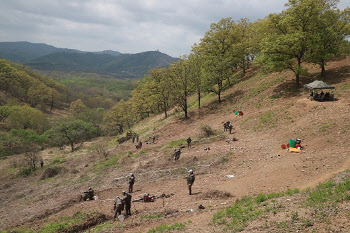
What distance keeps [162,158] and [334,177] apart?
15033 millimetres

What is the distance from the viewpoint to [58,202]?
16.6 metres

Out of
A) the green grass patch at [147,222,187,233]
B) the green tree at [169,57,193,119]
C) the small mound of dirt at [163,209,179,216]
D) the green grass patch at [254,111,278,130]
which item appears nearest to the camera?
the green grass patch at [147,222,187,233]

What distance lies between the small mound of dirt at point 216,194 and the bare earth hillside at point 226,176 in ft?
0.18

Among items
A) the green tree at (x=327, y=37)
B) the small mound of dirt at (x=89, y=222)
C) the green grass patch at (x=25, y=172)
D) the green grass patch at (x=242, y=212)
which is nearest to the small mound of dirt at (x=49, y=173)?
the green grass patch at (x=25, y=172)

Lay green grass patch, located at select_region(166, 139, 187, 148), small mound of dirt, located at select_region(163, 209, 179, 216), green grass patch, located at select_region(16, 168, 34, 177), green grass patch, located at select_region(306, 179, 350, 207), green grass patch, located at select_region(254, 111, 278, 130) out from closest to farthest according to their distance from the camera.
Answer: green grass patch, located at select_region(306, 179, 350, 207)
small mound of dirt, located at select_region(163, 209, 179, 216)
green grass patch, located at select_region(254, 111, 278, 130)
green grass patch, located at select_region(166, 139, 187, 148)
green grass patch, located at select_region(16, 168, 34, 177)

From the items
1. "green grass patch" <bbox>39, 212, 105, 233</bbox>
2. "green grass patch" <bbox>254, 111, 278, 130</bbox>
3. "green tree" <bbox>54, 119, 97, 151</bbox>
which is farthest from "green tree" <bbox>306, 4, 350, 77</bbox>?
"green tree" <bbox>54, 119, 97, 151</bbox>

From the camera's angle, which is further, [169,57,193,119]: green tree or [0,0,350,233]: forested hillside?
[169,57,193,119]: green tree

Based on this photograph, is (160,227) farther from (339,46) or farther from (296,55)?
(339,46)

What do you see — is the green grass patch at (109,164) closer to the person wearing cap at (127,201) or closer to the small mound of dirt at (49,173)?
the small mound of dirt at (49,173)

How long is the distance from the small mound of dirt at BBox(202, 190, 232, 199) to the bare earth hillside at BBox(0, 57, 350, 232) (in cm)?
6

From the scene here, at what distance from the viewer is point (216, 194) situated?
512 inches

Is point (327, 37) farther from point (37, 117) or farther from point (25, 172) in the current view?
point (37, 117)

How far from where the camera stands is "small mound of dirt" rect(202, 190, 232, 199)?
41.7 feet

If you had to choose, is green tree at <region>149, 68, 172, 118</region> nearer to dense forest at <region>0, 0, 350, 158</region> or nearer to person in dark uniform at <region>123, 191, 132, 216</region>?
dense forest at <region>0, 0, 350, 158</region>
